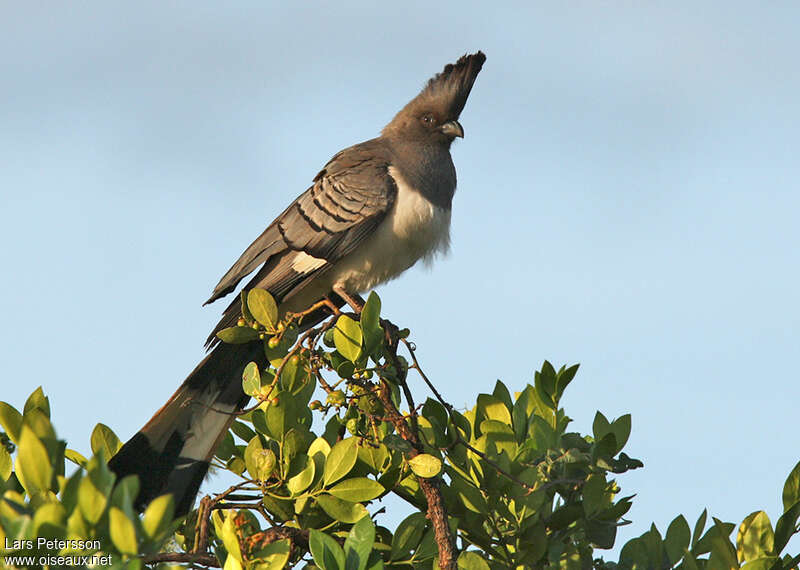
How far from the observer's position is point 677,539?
3.12 meters

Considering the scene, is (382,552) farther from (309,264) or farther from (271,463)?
(309,264)

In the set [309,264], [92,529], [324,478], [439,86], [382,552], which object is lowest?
[92,529]

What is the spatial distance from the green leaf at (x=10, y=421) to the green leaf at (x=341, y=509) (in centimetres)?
100

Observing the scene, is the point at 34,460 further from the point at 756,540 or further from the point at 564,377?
the point at 756,540

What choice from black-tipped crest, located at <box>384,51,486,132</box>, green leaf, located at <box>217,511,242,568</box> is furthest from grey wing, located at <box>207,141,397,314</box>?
green leaf, located at <box>217,511,242,568</box>

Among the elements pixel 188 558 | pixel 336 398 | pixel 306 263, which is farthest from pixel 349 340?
pixel 306 263

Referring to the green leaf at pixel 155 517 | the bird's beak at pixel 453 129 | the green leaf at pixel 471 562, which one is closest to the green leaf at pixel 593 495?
the green leaf at pixel 471 562

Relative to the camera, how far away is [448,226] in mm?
5293

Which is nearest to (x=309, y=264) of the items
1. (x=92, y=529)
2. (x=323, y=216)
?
(x=323, y=216)

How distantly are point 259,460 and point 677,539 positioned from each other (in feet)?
4.67

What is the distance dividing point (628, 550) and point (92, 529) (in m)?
1.94

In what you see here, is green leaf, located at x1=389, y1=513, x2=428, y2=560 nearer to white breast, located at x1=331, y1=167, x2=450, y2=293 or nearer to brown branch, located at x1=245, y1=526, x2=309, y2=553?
brown branch, located at x1=245, y1=526, x2=309, y2=553

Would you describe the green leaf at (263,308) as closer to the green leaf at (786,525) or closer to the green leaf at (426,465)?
the green leaf at (426,465)

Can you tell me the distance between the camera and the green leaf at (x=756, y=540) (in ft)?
9.92
